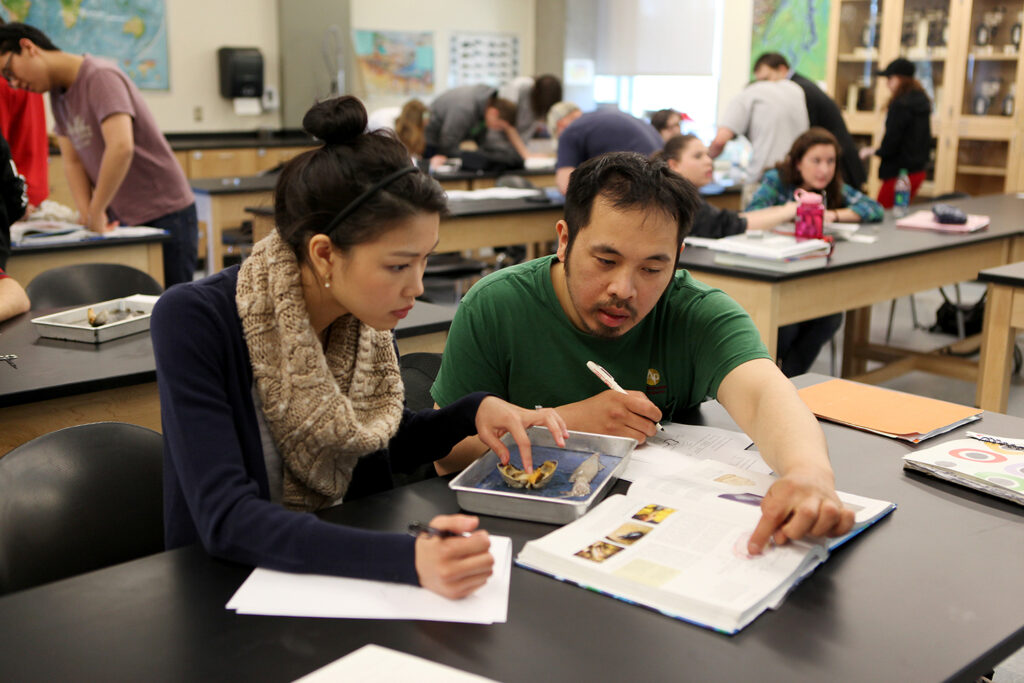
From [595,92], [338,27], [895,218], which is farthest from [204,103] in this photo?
[895,218]

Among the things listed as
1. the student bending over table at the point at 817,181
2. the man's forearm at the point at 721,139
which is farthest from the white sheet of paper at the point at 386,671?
the man's forearm at the point at 721,139

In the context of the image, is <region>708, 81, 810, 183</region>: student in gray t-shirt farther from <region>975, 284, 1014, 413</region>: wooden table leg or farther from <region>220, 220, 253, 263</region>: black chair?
<region>220, 220, 253, 263</region>: black chair

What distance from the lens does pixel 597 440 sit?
4.57 ft

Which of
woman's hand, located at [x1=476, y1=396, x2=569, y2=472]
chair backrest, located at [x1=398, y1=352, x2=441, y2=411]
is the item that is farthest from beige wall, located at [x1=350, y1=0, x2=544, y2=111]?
woman's hand, located at [x1=476, y1=396, x2=569, y2=472]

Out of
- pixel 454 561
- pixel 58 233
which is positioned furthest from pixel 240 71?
pixel 454 561

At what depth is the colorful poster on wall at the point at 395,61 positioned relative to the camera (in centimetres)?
795

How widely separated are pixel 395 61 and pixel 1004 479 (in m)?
7.45

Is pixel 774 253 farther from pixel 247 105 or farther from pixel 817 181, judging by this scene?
pixel 247 105

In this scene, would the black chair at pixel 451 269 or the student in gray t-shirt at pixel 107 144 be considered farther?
the black chair at pixel 451 269

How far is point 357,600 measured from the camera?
100cm

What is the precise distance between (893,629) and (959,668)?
0.27 ft

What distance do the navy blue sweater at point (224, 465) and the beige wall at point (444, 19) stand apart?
7147 millimetres

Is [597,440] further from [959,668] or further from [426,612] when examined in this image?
[959,668]

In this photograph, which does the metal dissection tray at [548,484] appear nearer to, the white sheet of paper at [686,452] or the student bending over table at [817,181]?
the white sheet of paper at [686,452]
